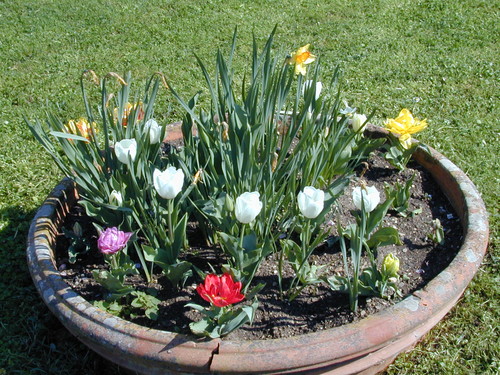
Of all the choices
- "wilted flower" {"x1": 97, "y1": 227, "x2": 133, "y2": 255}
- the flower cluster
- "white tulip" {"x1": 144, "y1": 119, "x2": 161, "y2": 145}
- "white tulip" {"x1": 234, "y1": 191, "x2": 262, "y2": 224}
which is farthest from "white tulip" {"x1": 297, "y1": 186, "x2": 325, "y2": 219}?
"white tulip" {"x1": 144, "y1": 119, "x2": 161, "y2": 145}

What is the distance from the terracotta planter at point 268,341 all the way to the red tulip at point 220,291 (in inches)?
5.6

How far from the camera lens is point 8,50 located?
475 cm

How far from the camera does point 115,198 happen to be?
2.03 m

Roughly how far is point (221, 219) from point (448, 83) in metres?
2.72

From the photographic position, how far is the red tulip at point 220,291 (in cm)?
170

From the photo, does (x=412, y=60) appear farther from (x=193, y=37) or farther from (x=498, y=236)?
(x=498, y=236)

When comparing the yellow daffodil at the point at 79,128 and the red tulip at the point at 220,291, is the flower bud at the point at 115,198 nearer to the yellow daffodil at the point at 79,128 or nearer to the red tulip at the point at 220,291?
the yellow daffodil at the point at 79,128

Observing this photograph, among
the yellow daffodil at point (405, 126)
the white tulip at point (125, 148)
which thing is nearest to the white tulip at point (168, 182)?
the white tulip at point (125, 148)

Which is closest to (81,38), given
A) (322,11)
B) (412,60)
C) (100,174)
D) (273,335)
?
(322,11)

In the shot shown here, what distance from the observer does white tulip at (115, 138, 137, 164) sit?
199cm

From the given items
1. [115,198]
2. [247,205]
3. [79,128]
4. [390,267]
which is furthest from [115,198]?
[390,267]

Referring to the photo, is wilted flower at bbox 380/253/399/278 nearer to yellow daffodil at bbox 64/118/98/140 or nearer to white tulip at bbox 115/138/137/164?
white tulip at bbox 115/138/137/164

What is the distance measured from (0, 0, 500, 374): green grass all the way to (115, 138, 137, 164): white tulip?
0.77 meters

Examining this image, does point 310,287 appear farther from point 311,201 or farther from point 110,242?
point 110,242
